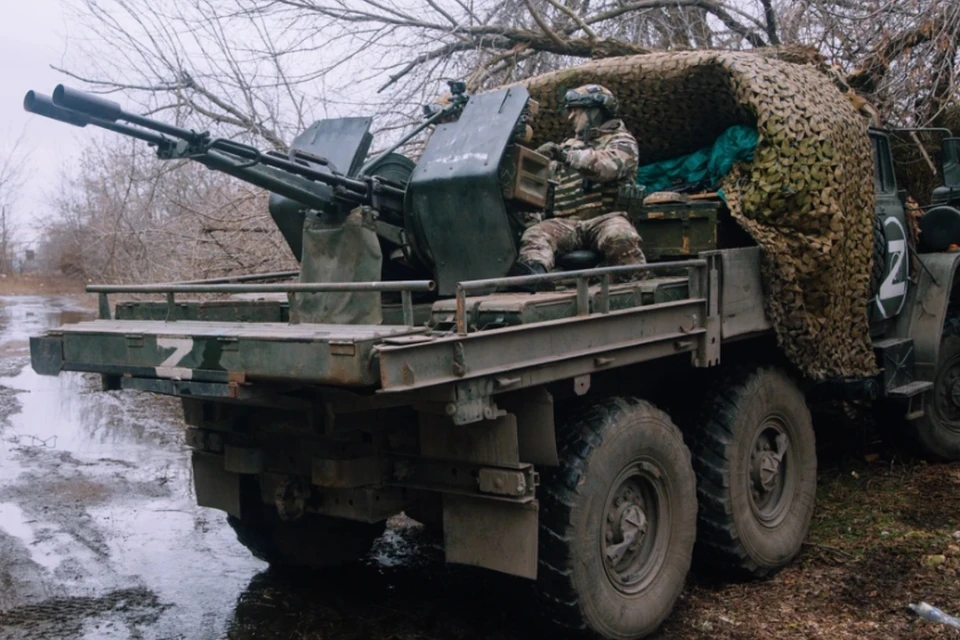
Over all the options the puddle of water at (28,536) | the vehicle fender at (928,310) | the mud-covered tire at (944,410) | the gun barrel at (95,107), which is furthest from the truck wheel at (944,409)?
the puddle of water at (28,536)

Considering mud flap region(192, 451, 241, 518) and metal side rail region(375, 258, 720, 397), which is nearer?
metal side rail region(375, 258, 720, 397)

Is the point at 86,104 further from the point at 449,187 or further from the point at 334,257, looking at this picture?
the point at 449,187

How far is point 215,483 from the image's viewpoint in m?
5.13

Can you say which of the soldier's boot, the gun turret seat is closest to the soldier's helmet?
the gun turret seat

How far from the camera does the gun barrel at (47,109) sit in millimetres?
4148

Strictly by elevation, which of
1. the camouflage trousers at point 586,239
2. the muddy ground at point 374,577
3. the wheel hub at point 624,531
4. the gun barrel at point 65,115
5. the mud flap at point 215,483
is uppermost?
the gun barrel at point 65,115

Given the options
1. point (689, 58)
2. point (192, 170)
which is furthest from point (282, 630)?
point (192, 170)

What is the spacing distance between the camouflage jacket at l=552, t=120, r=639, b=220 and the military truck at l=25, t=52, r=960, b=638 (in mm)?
280

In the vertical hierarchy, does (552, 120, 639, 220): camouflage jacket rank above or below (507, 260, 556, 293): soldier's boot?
above

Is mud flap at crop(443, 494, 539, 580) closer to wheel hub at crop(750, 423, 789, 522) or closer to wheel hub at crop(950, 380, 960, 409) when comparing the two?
wheel hub at crop(750, 423, 789, 522)

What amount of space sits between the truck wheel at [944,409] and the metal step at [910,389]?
1.40 feet

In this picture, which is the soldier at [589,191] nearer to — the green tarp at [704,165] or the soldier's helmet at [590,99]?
the soldier's helmet at [590,99]

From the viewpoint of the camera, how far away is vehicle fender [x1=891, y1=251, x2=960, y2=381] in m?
6.87

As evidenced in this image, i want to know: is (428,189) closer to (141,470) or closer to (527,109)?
(527,109)
